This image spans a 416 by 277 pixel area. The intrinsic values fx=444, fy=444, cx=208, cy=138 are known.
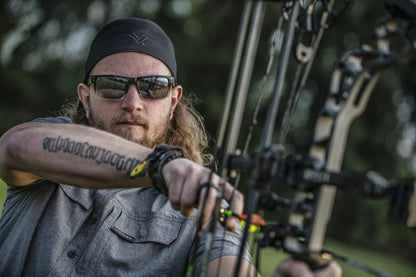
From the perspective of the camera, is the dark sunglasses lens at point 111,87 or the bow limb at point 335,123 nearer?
the bow limb at point 335,123

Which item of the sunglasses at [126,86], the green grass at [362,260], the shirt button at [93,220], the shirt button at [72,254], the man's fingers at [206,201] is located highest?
the sunglasses at [126,86]

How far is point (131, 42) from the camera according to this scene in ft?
8.24

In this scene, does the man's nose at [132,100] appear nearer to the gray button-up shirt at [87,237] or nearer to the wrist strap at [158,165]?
the gray button-up shirt at [87,237]

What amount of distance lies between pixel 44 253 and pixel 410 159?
10988 millimetres

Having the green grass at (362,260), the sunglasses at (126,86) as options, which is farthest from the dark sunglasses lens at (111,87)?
the green grass at (362,260)

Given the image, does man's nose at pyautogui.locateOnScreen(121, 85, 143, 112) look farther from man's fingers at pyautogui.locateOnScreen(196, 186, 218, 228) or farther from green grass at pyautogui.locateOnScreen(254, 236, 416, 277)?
green grass at pyautogui.locateOnScreen(254, 236, 416, 277)

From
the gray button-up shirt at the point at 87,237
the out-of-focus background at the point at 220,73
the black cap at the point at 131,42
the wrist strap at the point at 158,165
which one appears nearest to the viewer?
the wrist strap at the point at 158,165

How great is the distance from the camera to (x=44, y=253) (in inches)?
76.0

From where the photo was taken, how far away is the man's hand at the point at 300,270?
3.26 ft

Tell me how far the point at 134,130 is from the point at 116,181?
936 millimetres

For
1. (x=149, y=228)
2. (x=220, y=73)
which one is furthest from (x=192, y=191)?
(x=220, y=73)

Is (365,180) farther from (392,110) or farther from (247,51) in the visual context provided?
(392,110)

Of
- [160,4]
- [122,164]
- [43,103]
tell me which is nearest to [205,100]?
[160,4]

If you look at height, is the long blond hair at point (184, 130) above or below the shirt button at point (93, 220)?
above
